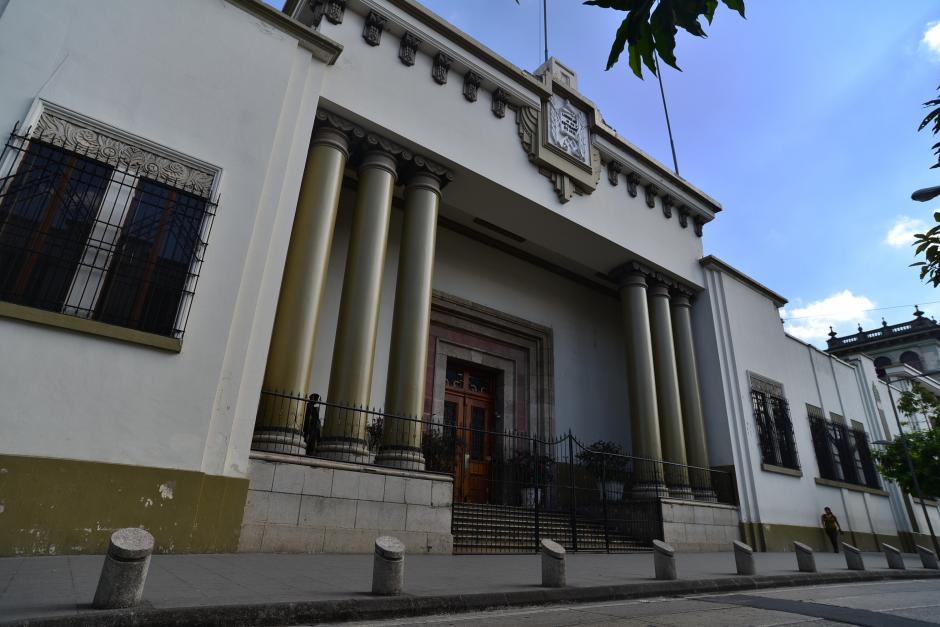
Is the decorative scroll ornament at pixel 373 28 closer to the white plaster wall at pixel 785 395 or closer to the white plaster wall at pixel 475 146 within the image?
the white plaster wall at pixel 475 146

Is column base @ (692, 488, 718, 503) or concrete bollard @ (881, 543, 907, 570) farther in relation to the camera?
column base @ (692, 488, 718, 503)

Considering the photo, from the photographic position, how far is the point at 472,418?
44.9 ft

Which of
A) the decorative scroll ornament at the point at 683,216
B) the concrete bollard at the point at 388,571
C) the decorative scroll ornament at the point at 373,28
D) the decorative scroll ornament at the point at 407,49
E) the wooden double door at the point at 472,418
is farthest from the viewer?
the decorative scroll ornament at the point at 683,216

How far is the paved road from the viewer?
13.8ft

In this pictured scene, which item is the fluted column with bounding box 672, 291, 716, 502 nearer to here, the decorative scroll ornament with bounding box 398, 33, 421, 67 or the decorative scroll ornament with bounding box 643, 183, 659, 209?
the decorative scroll ornament with bounding box 643, 183, 659, 209

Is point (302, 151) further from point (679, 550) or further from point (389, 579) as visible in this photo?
point (679, 550)

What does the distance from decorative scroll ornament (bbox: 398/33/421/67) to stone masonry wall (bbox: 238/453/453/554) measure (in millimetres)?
7699

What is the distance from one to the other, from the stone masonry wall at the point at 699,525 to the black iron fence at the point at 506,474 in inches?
12.6

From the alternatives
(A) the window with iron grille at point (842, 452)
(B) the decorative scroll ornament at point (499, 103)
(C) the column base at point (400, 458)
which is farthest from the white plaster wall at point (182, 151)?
(A) the window with iron grille at point (842, 452)

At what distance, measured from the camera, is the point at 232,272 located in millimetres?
7086

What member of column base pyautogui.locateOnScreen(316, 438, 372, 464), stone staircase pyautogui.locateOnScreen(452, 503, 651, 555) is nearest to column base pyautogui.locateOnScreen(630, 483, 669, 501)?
stone staircase pyautogui.locateOnScreen(452, 503, 651, 555)

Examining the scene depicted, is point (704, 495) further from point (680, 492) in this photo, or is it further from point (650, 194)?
point (650, 194)

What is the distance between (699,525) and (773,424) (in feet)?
14.9

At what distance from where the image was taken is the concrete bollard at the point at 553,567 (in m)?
5.39
